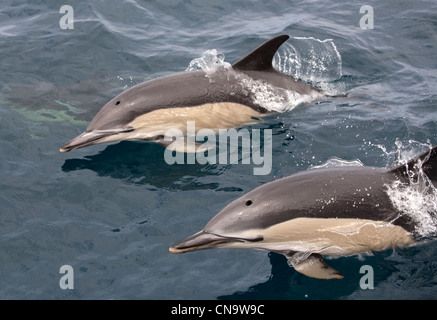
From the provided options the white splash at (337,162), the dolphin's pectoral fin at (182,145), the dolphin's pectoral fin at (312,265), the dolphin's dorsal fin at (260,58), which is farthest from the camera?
the dolphin's dorsal fin at (260,58)

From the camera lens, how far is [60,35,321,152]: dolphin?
8.66 meters

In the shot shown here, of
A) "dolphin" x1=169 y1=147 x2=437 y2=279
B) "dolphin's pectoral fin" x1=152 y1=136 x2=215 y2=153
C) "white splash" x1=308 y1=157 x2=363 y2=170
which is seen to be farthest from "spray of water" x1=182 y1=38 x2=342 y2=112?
"dolphin" x1=169 y1=147 x2=437 y2=279

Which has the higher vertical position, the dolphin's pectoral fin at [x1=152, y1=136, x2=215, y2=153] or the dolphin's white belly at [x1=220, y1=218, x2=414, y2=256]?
the dolphin's pectoral fin at [x1=152, y1=136, x2=215, y2=153]

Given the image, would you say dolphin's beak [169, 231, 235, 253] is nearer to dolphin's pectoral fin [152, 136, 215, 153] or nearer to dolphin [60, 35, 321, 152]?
dolphin's pectoral fin [152, 136, 215, 153]

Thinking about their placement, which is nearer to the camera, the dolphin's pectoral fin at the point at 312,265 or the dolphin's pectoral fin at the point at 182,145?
the dolphin's pectoral fin at the point at 312,265

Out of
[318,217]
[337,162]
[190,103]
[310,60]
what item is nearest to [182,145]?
[190,103]

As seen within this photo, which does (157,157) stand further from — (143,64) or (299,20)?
(299,20)

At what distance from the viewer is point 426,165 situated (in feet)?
20.8

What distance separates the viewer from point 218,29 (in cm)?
1329

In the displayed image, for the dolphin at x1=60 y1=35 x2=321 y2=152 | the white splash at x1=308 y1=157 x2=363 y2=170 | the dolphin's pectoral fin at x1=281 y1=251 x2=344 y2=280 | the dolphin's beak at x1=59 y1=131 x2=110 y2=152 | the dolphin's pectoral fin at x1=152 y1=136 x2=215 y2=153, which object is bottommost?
the dolphin's pectoral fin at x1=281 y1=251 x2=344 y2=280

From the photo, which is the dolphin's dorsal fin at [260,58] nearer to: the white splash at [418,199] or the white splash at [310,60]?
the white splash at [310,60]

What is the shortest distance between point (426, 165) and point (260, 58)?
3.57 meters

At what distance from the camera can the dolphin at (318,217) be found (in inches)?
246

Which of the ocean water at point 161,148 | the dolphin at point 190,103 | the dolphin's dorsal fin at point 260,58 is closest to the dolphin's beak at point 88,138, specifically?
the dolphin at point 190,103
